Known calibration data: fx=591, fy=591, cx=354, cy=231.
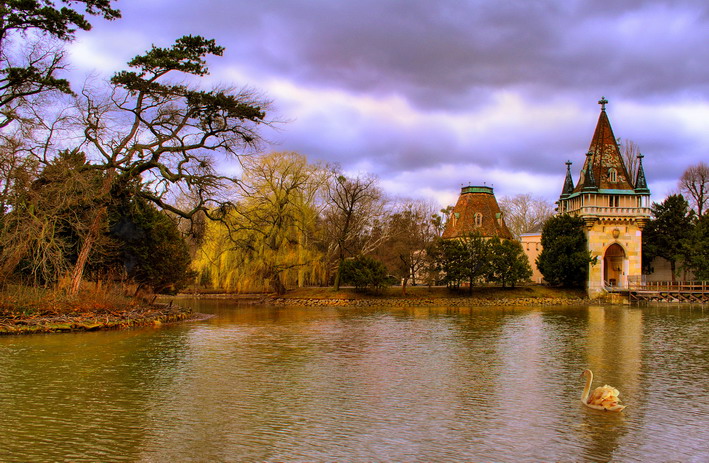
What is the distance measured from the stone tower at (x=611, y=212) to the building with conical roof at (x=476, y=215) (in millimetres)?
9188

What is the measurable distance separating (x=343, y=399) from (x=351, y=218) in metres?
36.1

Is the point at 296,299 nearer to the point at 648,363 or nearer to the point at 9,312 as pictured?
the point at 9,312

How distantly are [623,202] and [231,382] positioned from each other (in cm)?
4702

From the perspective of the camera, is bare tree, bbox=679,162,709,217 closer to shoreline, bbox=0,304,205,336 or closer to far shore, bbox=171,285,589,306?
far shore, bbox=171,285,589,306

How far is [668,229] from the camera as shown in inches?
2088

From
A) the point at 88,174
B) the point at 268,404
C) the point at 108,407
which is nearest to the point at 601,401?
the point at 268,404

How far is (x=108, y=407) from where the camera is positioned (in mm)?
10234

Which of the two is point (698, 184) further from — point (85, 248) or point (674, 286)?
point (85, 248)

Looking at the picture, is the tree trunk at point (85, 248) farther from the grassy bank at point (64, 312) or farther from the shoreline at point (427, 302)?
the shoreline at point (427, 302)

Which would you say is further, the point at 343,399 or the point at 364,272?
the point at 364,272

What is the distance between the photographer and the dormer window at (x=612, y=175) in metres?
51.2

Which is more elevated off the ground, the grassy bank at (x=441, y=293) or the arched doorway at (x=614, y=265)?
the arched doorway at (x=614, y=265)

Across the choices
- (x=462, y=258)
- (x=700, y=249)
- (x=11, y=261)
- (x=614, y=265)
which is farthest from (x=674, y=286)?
(x=11, y=261)

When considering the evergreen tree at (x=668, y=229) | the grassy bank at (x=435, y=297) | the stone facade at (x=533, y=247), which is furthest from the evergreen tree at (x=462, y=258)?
the evergreen tree at (x=668, y=229)
